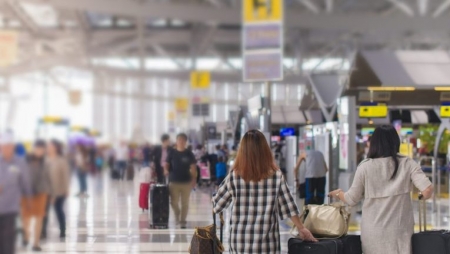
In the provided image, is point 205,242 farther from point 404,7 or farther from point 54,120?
point 404,7

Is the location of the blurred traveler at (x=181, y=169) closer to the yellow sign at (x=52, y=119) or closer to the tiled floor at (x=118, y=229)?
the tiled floor at (x=118, y=229)

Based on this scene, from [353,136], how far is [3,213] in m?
12.0

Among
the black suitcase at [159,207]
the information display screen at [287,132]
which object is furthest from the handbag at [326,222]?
the information display screen at [287,132]

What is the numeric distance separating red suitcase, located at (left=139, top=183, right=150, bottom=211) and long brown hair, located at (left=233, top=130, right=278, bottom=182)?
34.2 ft

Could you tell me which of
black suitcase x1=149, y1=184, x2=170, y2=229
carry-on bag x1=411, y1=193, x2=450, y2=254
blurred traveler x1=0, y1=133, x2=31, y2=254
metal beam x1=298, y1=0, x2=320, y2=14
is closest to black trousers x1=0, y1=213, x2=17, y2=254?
blurred traveler x1=0, y1=133, x2=31, y2=254

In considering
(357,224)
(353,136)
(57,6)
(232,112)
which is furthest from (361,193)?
(57,6)

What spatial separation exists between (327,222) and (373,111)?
1319cm

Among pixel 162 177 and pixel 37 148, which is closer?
pixel 37 148

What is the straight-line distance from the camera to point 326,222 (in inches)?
272

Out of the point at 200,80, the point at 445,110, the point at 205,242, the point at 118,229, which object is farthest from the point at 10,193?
the point at 200,80

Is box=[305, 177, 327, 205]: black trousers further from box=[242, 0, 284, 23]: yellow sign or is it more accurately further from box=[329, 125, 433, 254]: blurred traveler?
box=[329, 125, 433, 254]: blurred traveler

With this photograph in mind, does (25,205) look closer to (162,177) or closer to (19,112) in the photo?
(19,112)

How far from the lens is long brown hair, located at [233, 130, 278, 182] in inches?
257

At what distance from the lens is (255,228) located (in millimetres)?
6527
